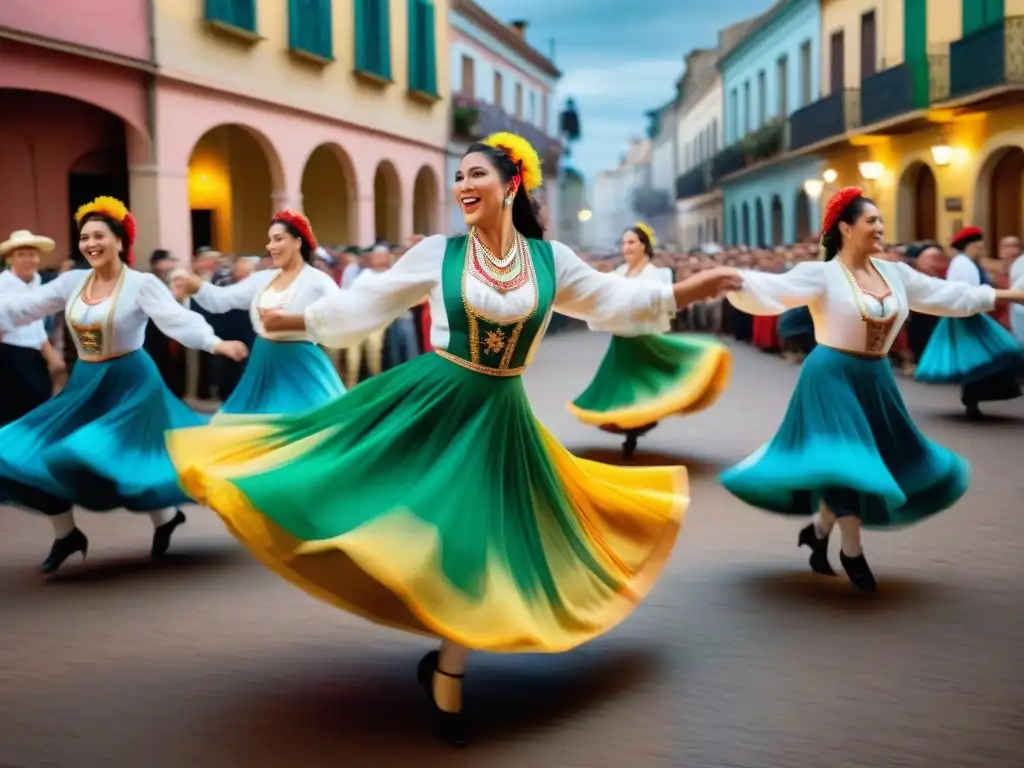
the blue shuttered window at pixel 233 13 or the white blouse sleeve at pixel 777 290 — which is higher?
the blue shuttered window at pixel 233 13

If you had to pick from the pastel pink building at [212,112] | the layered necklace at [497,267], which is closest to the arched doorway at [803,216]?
the pastel pink building at [212,112]

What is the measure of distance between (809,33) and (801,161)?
3.20m

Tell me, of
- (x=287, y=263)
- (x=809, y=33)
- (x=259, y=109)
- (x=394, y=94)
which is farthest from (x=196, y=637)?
(x=809, y=33)

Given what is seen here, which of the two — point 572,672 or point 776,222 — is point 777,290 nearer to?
point 572,672

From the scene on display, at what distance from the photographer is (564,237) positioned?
6103 centimetres

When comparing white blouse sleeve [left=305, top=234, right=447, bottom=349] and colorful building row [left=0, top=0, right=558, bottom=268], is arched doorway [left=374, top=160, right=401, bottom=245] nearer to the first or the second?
colorful building row [left=0, top=0, right=558, bottom=268]

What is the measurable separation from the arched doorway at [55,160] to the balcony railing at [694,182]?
31.6 meters

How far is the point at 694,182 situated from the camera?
50.8 m

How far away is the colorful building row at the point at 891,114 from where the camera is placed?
71.6 ft

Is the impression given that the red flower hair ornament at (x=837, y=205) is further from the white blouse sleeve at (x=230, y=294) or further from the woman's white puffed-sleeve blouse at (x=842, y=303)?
the white blouse sleeve at (x=230, y=294)

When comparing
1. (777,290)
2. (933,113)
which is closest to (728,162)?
(933,113)

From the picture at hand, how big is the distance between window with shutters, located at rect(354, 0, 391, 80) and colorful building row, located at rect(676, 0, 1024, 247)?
9.57m

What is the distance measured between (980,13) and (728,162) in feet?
65.0

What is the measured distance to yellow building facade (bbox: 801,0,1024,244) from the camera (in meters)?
21.2
